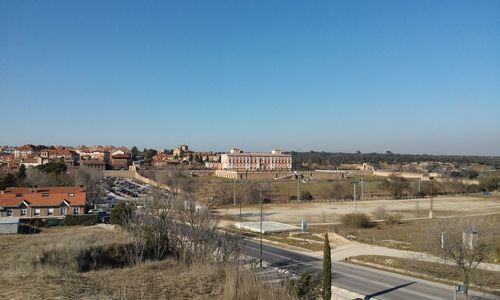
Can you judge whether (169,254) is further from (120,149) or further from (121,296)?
(120,149)

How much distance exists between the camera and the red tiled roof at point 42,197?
5384cm

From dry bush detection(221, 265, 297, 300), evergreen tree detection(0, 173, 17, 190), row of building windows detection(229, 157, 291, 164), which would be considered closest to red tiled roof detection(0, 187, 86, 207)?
evergreen tree detection(0, 173, 17, 190)

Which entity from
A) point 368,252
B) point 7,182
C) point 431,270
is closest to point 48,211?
point 7,182

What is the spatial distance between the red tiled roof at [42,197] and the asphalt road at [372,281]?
30581 mm

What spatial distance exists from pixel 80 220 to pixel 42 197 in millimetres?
6926

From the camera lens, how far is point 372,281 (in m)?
25.0

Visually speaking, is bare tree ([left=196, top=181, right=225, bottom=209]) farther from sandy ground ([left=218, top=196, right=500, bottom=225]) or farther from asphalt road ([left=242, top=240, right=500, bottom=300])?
asphalt road ([left=242, top=240, right=500, bottom=300])

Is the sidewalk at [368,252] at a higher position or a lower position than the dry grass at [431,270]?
lower

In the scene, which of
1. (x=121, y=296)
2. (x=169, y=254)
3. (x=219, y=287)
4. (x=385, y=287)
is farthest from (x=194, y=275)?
(x=385, y=287)

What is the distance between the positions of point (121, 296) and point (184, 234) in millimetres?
14307

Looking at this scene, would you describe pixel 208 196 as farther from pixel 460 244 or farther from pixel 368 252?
pixel 460 244

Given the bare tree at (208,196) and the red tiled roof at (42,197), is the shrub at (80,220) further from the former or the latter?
the bare tree at (208,196)

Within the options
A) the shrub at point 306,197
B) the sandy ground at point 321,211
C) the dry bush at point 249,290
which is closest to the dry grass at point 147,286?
the dry bush at point 249,290

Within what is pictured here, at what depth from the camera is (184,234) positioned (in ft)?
81.6
